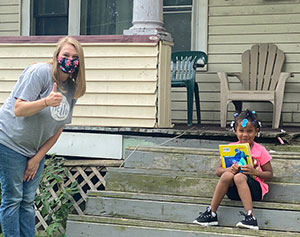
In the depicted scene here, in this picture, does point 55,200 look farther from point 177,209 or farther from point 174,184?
point 177,209

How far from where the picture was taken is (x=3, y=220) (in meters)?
3.62

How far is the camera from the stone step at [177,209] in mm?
4121

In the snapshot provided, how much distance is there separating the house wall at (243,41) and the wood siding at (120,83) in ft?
5.55

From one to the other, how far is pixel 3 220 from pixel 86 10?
4855 mm

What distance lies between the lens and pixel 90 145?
5754 mm

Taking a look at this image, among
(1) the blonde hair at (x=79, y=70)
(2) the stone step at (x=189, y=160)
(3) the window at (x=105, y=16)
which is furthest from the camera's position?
(3) the window at (x=105, y=16)

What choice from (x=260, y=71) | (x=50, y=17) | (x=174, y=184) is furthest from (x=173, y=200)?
(x=50, y=17)

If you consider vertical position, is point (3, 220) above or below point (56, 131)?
below

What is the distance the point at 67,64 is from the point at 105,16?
445 centimetres

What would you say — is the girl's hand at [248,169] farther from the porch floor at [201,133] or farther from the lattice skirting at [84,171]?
the lattice skirting at [84,171]

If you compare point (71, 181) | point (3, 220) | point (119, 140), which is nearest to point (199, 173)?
point (119, 140)

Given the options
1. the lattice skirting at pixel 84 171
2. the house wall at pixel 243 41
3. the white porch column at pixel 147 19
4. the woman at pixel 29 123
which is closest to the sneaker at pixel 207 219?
the woman at pixel 29 123

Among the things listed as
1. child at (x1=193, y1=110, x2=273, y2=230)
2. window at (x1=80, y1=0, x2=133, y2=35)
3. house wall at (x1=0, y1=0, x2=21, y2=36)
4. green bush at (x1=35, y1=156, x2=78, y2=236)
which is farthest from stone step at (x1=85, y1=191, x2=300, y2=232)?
house wall at (x1=0, y1=0, x2=21, y2=36)

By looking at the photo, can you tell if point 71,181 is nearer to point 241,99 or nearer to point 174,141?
point 174,141
